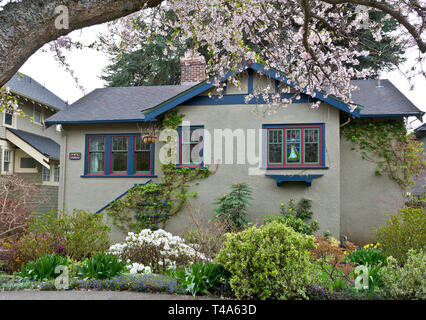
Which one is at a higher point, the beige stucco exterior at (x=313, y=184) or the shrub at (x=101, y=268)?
the beige stucco exterior at (x=313, y=184)

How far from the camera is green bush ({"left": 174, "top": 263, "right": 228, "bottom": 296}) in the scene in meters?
5.12

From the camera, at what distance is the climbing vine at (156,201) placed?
11.3 metres

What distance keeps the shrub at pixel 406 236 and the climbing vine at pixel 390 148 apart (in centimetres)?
446

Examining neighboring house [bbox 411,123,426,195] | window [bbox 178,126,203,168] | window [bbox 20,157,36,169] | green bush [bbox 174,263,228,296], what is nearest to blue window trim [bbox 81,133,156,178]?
window [bbox 178,126,203,168]

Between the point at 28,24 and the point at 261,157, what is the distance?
27.5 feet

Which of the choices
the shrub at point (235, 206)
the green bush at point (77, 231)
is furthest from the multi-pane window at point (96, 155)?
the green bush at point (77, 231)

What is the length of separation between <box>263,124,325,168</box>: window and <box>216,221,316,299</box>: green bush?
614cm

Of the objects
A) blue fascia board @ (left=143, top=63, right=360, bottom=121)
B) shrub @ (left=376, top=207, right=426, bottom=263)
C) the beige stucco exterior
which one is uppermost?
blue fascia board @ (left=143, top=63, right=360, bottom=121)

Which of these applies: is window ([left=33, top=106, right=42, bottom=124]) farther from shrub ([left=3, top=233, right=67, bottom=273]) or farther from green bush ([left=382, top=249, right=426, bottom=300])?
green bush ([left=382, top=249, right=426, bottom=300])

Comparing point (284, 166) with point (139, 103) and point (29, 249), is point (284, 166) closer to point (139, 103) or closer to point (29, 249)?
point (139, 103)

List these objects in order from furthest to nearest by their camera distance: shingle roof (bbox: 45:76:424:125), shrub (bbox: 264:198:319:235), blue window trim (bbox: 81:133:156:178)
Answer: blue window trim (bbox: 81:133:156:178) → shingle roof (bbox: 45:76:424:125) → shrub (bbox: 264:198:319:235)

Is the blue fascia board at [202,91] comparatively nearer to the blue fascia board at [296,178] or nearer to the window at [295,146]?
the window at [295,146]

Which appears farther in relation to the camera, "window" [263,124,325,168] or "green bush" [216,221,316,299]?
"window" [263,124,325,168]

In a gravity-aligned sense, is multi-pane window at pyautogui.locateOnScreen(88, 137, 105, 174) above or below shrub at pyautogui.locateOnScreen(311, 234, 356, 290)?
above
